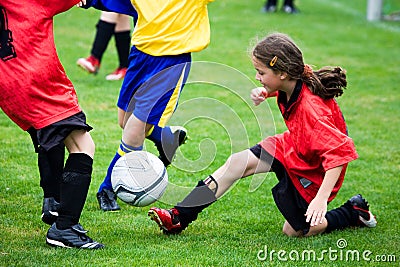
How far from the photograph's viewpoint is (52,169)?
15.0 ft

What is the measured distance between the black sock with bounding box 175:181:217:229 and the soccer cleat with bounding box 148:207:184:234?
0.03m

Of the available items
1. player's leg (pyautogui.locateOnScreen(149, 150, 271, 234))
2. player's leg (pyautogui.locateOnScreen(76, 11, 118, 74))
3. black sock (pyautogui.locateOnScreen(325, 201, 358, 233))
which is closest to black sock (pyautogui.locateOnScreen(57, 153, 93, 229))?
player's leg (pyautogui.locateOnScreen(149, 150, 271, 234))

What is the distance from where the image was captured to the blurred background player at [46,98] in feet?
12.7

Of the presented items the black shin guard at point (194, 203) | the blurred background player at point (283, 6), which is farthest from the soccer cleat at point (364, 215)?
the blurred background player at point (283, 6)

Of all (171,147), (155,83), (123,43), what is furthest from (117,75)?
(155,83)

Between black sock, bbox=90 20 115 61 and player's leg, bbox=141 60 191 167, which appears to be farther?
black sock, bbox=90 20 115 61

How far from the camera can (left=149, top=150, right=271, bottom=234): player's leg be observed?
446cm

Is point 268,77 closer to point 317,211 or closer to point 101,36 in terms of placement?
point 317,211

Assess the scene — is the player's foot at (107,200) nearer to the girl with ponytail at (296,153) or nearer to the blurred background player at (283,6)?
the girl with ponytail at (296,153)

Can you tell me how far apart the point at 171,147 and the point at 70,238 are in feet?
5.37

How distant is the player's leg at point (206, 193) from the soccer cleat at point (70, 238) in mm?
475

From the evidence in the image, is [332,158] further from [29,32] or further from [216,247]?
[29,32]

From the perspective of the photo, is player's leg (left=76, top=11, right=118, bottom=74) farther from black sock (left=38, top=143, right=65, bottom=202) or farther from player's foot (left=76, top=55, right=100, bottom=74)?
black sock (left=38, top=143, right=65, bottom=202)

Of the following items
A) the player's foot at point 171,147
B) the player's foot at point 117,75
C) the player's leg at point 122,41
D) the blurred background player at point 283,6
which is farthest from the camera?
the blurred background player at point 283,6
